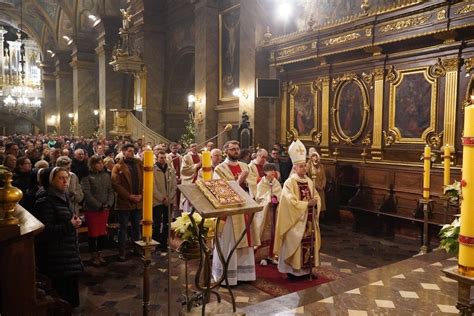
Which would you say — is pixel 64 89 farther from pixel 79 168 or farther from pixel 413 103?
pixel 413 103

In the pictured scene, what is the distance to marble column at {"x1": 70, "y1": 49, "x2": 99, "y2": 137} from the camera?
27156mm

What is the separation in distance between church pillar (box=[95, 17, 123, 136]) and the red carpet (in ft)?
59.4

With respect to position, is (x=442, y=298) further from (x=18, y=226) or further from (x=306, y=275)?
(x=18, y=226)

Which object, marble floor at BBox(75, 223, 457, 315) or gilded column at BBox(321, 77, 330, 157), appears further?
gilded column at BBox(321, 77, 330, 157)

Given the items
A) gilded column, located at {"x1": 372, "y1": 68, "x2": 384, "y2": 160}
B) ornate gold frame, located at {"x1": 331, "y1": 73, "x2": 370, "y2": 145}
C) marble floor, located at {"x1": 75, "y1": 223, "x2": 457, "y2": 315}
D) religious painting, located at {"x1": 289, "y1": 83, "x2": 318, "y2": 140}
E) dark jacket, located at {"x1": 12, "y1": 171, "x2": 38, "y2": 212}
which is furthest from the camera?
religious painting, located at {"x1": 289, "y1": 83, "x2": 318, "y2": 140}

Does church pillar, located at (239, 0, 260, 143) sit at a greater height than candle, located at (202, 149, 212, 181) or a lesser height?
greater

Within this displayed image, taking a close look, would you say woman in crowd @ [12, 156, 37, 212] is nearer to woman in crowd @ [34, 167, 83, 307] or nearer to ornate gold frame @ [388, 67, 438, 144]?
woman in crowd @ [34, 167, 83, 307]

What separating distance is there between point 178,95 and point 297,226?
15.1 meters

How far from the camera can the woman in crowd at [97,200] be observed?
6.69m

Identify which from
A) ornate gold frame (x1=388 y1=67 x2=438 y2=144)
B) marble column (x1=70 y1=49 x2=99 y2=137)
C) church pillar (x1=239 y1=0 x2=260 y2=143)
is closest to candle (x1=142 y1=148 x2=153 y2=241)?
ornate gold frame (x1=388 y1=67 x2=438 y2=144)

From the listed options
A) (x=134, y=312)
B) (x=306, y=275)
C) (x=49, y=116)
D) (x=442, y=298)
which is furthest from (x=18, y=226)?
(x=49, y=116)

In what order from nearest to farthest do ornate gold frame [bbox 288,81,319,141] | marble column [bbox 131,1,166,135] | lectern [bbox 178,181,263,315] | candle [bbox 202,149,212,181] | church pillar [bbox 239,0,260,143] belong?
1. lectern [bbox 178,181,263,315]
2. candle [bbox 202,149,212,181]
3. ornate gold frame [bbox 288,81,319,141]
4. church pillar [bbox 239,0,260,143]
5. marble column [bbox 131,1,166,135]

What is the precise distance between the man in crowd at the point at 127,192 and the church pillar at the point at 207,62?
9275mm

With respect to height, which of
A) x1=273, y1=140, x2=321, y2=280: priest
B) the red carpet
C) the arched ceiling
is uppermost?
the arched ceiling
